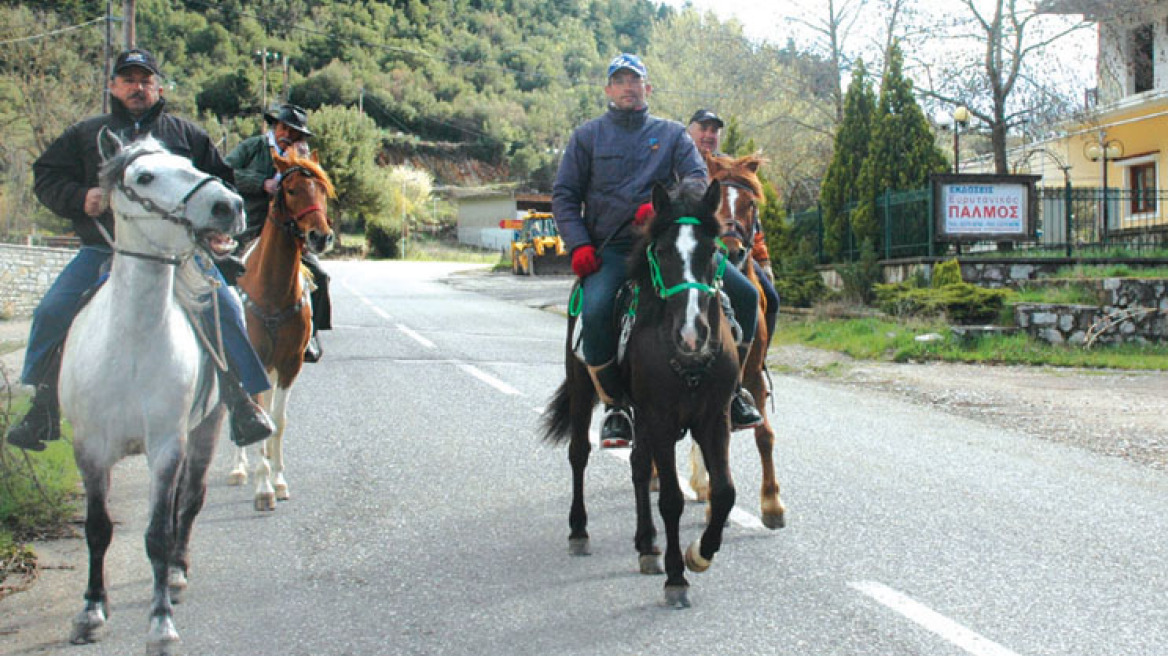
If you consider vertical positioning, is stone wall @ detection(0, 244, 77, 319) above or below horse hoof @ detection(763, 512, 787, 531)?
above

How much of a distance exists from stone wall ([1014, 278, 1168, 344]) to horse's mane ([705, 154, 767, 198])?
11440 millimetres

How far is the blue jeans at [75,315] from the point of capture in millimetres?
5043

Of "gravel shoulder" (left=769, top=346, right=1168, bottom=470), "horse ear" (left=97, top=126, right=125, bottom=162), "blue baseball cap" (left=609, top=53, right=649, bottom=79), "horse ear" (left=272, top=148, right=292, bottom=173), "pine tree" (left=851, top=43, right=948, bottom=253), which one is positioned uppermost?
"pine tree" (left=851, top=43, right=948, bottom=253)

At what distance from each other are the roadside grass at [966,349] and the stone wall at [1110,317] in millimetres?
256

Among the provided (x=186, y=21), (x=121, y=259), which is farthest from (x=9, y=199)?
(x=186, y=21)

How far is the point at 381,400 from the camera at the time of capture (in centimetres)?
1152

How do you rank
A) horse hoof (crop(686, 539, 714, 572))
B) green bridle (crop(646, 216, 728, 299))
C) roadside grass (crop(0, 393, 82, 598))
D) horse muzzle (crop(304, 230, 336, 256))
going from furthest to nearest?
horse muzzle (crop(304, 230, 336, 256)) < roadside grass (crop(0, 393, 82, 598)) < horse hoof (crop(686, 539, 714, 572)) < green bridle (crop(646, 216, 728, 299))

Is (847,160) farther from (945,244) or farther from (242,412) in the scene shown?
(242,412)

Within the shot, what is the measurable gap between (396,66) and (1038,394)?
5103 inches

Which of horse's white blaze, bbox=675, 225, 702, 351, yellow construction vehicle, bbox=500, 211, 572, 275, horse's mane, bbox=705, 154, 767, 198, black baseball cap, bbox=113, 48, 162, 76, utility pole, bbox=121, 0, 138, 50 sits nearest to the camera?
horse's white blaze, bbox=675, 225, 702, 351

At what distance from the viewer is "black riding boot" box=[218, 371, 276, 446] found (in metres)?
5.37

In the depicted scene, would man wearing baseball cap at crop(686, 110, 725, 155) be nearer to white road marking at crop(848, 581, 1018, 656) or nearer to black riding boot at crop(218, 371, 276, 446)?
white road marking at crop(848, 581, 1018, 656)

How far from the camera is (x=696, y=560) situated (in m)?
5.00

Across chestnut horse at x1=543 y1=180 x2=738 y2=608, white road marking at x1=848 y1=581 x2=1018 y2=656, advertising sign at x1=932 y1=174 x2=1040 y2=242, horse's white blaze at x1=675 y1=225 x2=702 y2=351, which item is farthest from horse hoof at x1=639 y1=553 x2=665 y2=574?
advertising sign at x1=932 y1=174 x2=1040 y2=242
